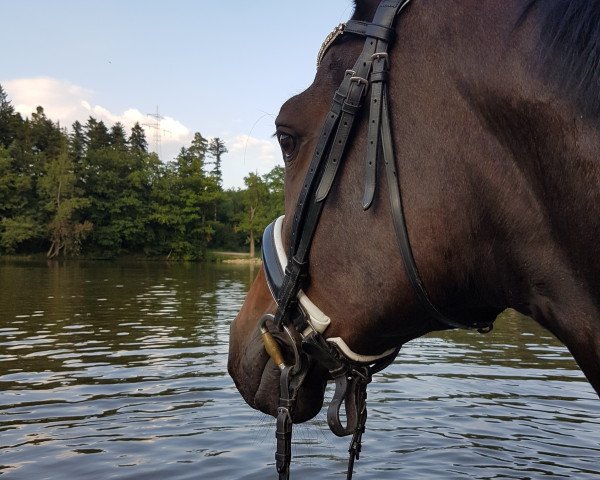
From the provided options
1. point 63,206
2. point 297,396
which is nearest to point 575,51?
point 297,396

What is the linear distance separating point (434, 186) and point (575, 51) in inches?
20.0

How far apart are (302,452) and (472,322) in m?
4.39

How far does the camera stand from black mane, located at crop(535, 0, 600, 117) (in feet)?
5.17

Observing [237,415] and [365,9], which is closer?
[365,9]

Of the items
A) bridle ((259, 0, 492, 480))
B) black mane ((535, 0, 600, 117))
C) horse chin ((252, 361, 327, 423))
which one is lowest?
horse chin ((252, 361, 327, 423))

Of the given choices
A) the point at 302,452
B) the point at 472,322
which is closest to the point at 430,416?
the point at 302,452

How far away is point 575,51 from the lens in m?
1.60

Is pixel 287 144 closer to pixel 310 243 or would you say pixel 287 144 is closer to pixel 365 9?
pixel 310 243

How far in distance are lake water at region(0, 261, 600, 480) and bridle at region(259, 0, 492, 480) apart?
3332mm

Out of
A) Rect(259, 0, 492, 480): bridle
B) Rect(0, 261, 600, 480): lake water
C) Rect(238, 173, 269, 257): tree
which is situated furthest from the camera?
Rect(238, 173, 269, 257): tree

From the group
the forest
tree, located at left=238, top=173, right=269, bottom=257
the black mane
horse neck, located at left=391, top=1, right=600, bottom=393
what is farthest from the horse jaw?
tree, located at left=238, top=173, right=269, bottom=257

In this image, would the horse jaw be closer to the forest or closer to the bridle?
the bridle

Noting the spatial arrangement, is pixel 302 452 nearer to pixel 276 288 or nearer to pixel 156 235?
pixel 276 288

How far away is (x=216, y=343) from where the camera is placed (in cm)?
1230
